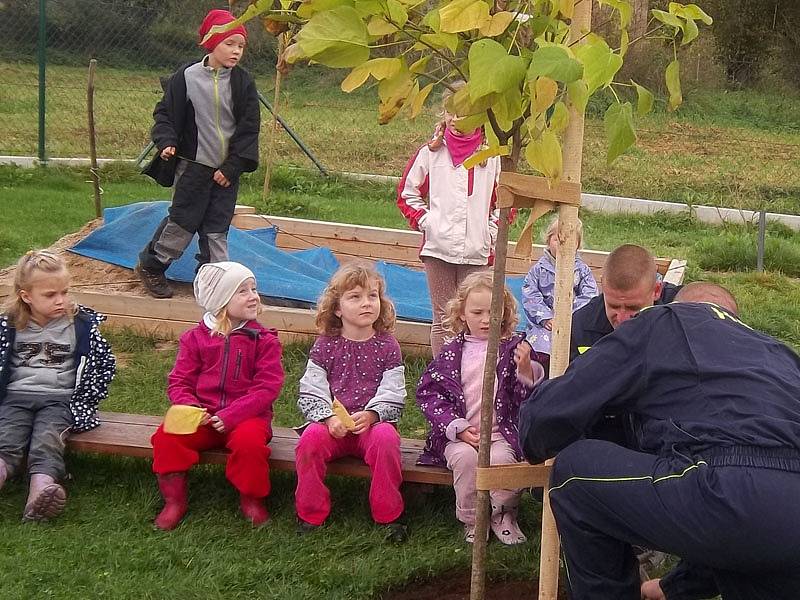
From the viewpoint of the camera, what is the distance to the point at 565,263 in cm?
259

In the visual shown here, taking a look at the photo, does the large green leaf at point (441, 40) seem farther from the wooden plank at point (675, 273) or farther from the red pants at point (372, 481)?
the wooden plank at point (675, 273)

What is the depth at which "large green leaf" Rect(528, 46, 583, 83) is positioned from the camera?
2004 mm

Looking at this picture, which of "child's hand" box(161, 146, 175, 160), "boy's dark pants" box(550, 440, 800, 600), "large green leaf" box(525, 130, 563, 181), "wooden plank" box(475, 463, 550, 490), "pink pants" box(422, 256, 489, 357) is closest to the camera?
"large green leaf" box(525, 130, 563, 181)

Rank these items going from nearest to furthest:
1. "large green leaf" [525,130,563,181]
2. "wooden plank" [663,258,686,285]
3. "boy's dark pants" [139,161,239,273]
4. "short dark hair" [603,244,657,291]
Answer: "large green leaf" [525,130,563,181] < "short dark hair" [603,244,657,291] < "boy's dark pants" [139,161,239,273] < "wooden plank" [663,258,686,285]

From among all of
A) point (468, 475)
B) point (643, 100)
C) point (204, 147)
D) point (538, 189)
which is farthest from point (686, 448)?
point (204, 147)

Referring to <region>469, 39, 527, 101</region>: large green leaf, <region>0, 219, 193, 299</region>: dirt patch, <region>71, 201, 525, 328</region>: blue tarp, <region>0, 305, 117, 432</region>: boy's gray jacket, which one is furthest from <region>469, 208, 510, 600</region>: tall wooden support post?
<region>0, 219, 193, 299</region>: dirt patch

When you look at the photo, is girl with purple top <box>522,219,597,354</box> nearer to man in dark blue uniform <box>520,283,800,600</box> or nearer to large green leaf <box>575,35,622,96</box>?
man in dark blue uniform <box>520,283,800,600</box>

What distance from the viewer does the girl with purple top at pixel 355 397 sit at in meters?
3.74

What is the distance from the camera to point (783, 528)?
2352 millimetres

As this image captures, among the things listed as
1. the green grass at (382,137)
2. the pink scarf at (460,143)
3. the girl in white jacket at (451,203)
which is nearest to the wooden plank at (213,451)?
the girl in white jacket at (451,203)

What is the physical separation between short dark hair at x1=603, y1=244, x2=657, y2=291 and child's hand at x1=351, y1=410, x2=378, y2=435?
1092mm

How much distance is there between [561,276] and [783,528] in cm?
81

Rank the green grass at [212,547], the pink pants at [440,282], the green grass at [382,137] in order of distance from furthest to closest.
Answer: the green grass at [382,137] < the pink pants at [440,282] < the green grass at [212,547]

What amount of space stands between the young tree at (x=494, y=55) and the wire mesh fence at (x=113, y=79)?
9678 mm
